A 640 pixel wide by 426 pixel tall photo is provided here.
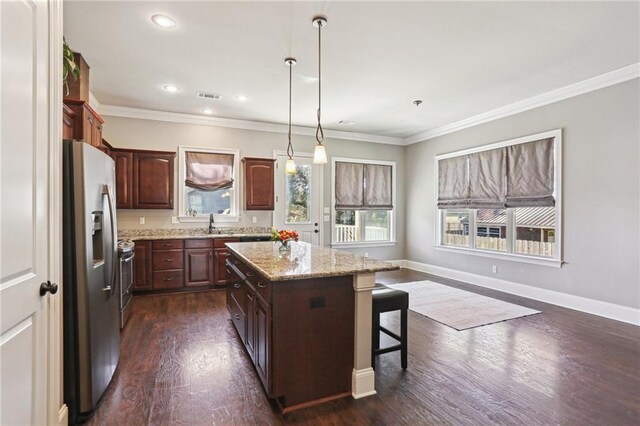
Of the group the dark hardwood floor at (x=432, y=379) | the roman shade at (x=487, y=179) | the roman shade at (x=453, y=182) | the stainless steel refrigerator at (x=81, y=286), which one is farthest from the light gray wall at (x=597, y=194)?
the stainless steel refrigerator at (x=81, y=286)

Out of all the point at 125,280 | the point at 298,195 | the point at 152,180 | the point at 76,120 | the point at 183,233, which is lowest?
the point at 125,280

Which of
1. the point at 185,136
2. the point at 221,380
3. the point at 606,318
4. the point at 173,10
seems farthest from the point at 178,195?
the point at 606,318

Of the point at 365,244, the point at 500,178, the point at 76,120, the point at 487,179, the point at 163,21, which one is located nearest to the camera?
the point at 163,21

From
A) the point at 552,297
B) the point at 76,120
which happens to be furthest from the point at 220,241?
the point at 552,297

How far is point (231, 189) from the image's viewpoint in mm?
5980

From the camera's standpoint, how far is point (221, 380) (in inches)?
98.3

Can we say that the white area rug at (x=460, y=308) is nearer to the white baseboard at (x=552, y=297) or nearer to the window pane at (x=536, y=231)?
the white baseboard at (x=552, y=297)

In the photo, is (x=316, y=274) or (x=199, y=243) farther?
(x=199, y=243)

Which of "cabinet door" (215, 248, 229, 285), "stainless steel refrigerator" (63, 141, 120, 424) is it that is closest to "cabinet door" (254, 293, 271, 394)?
"stainless steel refrigerator" (63, 141, 120, 424)

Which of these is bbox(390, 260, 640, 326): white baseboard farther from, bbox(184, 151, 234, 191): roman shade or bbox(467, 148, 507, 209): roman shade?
bbox(184, 151, 234, 191): roman shade

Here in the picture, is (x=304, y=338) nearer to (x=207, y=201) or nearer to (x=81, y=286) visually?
(x=81, y=286)

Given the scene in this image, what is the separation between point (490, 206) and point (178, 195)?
17.6ft

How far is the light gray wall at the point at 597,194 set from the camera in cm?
380

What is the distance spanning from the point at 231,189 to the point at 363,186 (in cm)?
282
